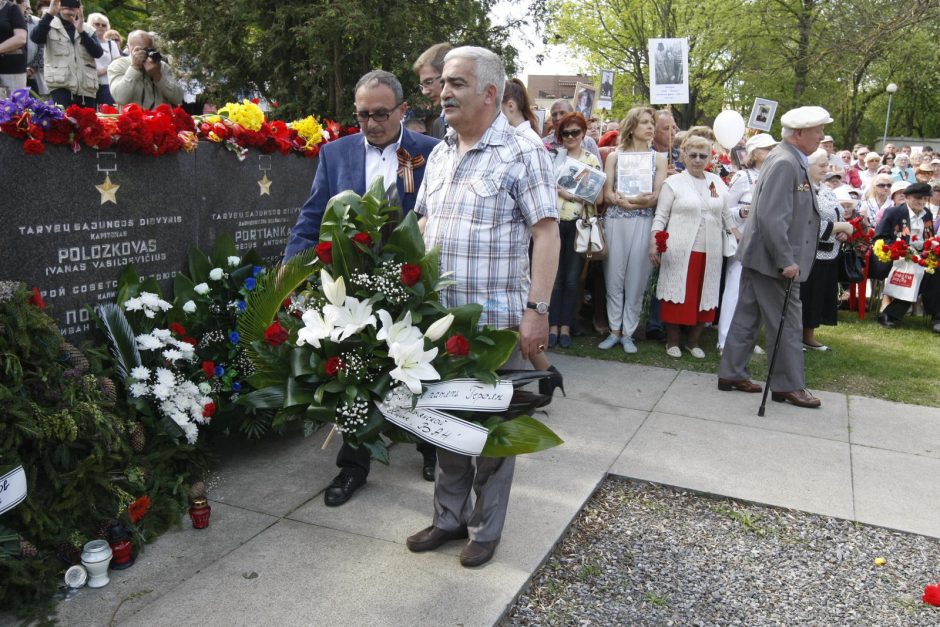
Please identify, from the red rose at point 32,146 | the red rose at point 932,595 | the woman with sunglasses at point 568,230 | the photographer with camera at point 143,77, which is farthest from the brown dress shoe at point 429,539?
the photographer with camera at point 143,77

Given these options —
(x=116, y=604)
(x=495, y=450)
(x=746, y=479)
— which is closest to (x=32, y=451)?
(x=116, y=604)

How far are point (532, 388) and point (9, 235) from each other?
12.3 ft

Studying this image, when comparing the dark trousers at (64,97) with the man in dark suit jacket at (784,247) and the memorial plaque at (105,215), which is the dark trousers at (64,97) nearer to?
the memorial plaque at (105,215)

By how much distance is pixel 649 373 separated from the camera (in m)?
6.94

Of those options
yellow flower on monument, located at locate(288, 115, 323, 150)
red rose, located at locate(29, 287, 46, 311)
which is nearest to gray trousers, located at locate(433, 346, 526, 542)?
red rose, located at locate(29, 287, 46, 311)

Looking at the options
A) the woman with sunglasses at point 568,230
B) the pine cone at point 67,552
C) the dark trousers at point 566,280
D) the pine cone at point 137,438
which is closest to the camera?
the pine cone at point 67,552

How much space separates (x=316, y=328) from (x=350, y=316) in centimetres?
13

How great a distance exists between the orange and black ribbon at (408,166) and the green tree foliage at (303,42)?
3.16 meters

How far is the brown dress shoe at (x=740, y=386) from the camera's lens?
641 cm

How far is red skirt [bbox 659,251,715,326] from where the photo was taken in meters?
7.50

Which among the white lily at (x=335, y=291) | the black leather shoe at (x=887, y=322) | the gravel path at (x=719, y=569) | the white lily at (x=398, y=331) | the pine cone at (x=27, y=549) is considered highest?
the white lily at (x=335, y=291)

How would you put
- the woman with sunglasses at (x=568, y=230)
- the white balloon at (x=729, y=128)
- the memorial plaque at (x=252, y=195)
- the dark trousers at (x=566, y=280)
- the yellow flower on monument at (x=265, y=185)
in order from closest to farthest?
the memorial plaque at (x=252, y=195) → the yellow flower on monument at (x=265, y=185) → the woman with sunglasses at (x=568, y=230) → the dark trousers at (x=566, y=280) → the white balloon at (x=729, y=128)

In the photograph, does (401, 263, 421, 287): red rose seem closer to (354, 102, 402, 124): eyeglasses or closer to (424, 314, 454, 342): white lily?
(424, 314, 454, 342): white lily

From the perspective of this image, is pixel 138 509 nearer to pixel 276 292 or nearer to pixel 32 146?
pixel 276 292
